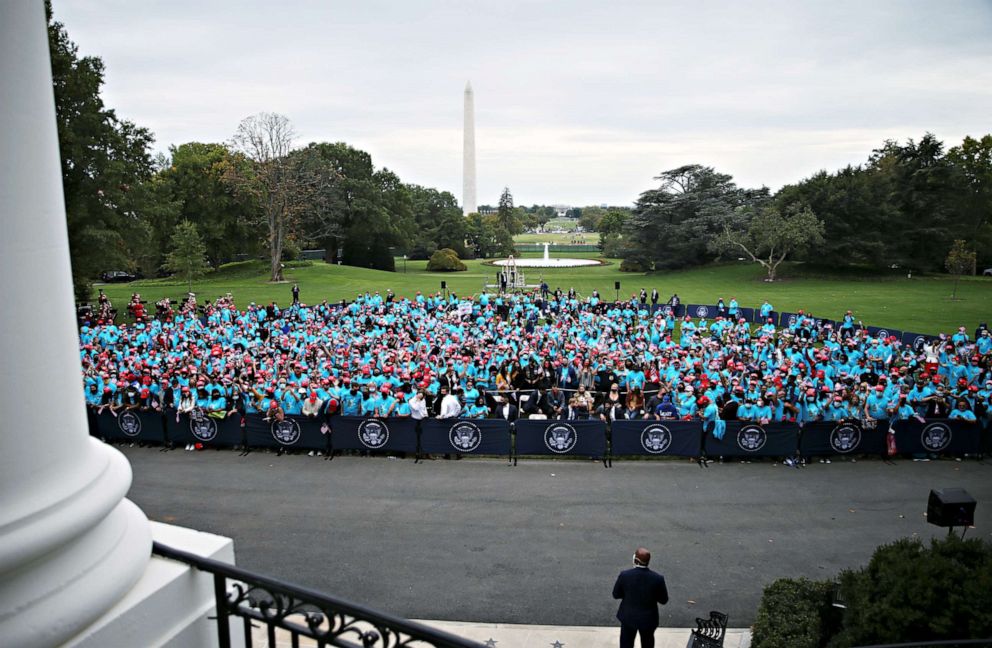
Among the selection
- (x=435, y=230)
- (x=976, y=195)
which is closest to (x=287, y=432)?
(x=976, y=195)

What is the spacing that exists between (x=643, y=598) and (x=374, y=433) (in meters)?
9.73

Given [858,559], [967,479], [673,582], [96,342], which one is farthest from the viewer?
[96,342]

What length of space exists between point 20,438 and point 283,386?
16.2m

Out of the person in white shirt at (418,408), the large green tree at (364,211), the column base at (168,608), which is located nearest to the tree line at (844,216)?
the large green tree at (364,211)

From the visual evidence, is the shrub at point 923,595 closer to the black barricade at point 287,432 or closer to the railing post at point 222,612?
the railing post at point 222,612

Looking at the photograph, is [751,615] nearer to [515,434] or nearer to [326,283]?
[515,434]

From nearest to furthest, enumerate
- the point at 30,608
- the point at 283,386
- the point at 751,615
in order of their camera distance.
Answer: the point at 30,608 → the point at 751,615 → the point at 283,386

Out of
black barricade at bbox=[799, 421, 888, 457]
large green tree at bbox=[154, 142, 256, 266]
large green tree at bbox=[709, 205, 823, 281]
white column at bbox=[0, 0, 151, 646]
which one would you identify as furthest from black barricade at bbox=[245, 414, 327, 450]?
large green tree at bbox=[154, 142, 256, 266]

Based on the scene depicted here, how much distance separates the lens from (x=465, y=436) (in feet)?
52.3

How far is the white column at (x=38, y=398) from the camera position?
80.8 inches

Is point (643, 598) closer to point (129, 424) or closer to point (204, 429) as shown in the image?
point (204, 429)

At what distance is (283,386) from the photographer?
1773cm

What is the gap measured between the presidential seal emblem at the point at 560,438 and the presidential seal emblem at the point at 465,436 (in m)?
1.67

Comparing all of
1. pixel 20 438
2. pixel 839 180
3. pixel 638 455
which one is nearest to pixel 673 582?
pixel 638 455
